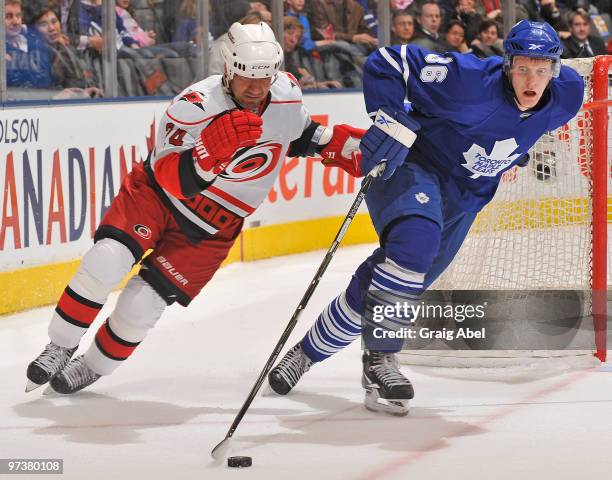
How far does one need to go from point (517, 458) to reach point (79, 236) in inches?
117

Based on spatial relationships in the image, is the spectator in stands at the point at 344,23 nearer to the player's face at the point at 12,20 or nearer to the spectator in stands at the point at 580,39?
the spectator in stands at the point at 580,39

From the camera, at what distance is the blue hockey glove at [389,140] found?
332 centimetres

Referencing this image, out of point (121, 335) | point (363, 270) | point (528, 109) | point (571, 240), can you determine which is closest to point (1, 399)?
point (121, 335)

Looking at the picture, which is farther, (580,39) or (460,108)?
(580,39)

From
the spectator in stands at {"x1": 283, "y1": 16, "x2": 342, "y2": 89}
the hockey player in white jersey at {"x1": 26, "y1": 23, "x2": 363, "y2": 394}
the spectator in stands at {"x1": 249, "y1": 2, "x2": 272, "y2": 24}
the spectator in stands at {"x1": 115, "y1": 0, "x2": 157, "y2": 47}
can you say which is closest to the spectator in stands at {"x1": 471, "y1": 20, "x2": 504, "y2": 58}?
the spectator in stands at {"x1": 283, "y1": 16, "x2": 342, "y2": 89}

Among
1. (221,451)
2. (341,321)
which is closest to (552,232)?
(341,321)

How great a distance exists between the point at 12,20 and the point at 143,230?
6.67 feet

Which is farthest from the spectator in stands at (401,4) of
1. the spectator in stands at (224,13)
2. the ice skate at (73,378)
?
the ice skate at (73,378)

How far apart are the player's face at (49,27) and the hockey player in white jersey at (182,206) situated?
1998 mm

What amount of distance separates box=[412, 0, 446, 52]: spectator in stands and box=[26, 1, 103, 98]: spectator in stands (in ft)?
9.15

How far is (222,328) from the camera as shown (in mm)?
4832

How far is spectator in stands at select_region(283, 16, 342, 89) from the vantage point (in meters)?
7.05

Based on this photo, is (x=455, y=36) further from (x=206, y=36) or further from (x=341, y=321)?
(x=341, y=321)

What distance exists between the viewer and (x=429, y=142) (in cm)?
351
